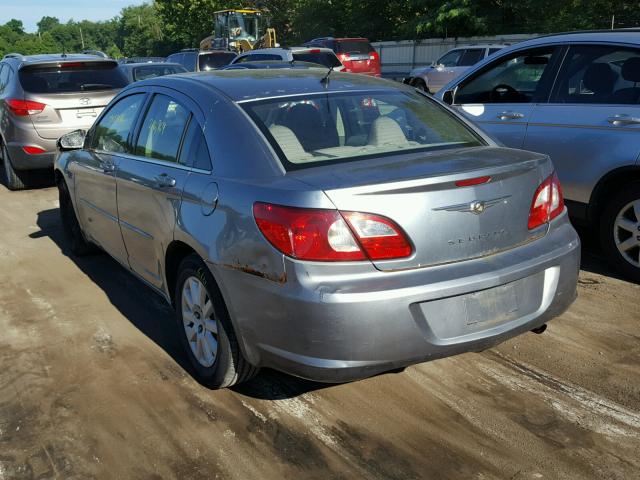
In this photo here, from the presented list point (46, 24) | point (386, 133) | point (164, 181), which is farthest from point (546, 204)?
point (46, 24)

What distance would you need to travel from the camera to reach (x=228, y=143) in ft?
10.9

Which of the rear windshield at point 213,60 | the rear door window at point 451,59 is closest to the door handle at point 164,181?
the rear windshield at point 213,60

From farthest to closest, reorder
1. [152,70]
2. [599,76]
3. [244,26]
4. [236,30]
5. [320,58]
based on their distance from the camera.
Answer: [244,26]
[236,30]
[320,58]
[152,70]
[599,76]

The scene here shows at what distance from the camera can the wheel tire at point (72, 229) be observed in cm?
590

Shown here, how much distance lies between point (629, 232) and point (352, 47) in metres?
18.9

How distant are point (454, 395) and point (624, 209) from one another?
2333 mm

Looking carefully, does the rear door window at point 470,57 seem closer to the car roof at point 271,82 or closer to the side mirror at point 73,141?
the side mirror at point 73,141

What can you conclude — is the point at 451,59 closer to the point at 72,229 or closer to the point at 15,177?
the point at 15,177

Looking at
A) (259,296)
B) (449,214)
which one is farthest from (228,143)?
(449,214)

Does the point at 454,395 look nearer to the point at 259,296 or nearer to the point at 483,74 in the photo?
the point at 259,296

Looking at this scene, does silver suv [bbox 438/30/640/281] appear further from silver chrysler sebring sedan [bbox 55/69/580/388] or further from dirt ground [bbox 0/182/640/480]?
silver chrysler sebring sedan [bbox 55/69/580/388]

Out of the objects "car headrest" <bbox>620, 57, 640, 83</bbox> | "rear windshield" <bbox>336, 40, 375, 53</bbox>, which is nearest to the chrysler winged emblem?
"car headrest" <bbox>620, 57, 640, 83</bbox>

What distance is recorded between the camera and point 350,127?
360 cm

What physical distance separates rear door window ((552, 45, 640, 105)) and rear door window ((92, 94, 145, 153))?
3.25 meters
